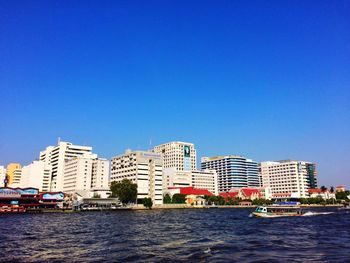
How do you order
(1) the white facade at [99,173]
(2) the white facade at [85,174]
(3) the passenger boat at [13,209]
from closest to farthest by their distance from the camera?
(3) the passenger boat at [13,209] < (2) the white facade at [85,174] < (1) the white facade at [99,173]

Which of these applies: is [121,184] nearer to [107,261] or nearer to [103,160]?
[103,160]

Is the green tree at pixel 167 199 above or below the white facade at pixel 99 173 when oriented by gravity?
below

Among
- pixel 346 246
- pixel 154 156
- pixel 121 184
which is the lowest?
pixel 346 246

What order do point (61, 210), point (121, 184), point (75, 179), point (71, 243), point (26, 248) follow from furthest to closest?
point (75, 179) < point (121, 184) < point (61, 210) < point (71, 243) < point (26, 248)

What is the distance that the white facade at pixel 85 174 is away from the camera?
180 metres

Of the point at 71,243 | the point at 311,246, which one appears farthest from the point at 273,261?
the point at 71,243

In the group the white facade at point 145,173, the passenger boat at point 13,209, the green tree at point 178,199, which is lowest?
the passenger boat at point 13,209

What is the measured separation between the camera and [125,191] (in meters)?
141

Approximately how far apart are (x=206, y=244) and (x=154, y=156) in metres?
131

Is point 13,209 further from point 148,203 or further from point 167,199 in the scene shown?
point 167,199

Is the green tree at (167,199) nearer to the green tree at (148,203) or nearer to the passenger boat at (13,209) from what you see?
the green tree at (148,203)

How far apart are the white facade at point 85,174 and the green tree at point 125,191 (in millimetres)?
39026

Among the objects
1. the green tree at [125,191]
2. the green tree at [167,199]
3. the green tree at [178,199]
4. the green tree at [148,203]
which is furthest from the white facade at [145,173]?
the green tree at [178,199]

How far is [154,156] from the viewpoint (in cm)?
→ 16288
